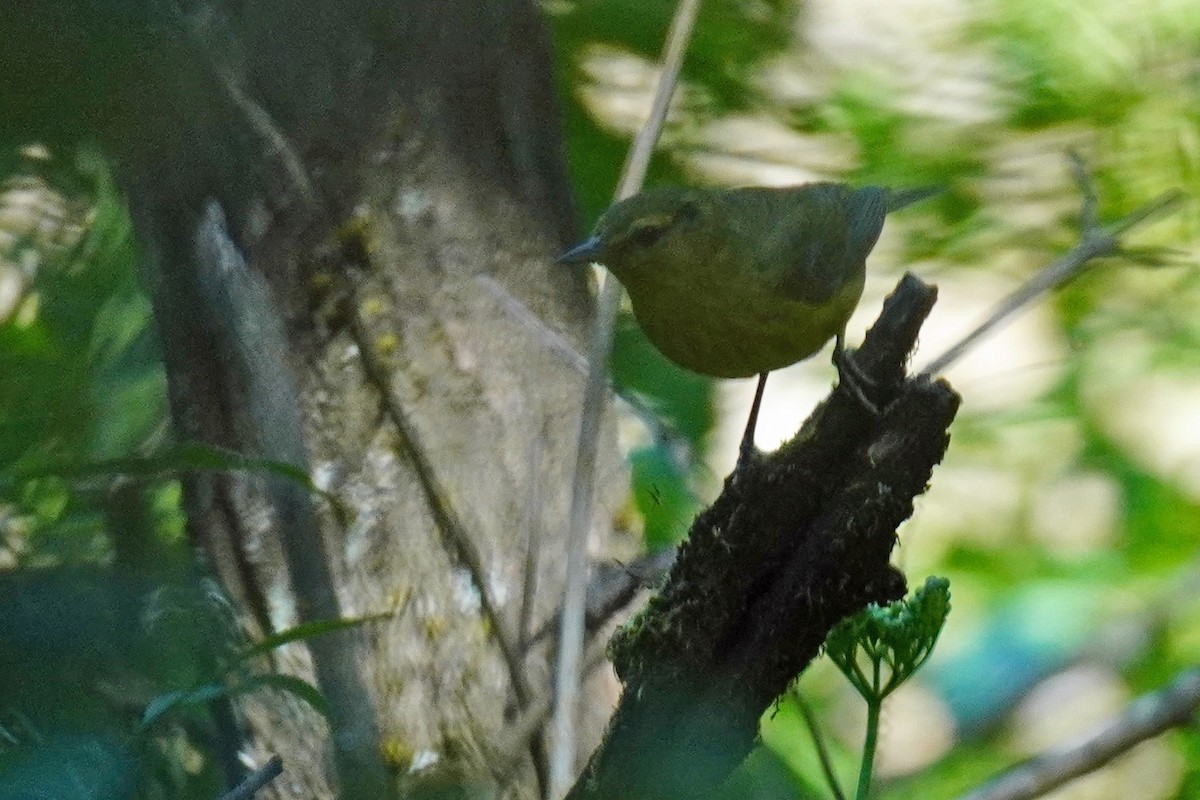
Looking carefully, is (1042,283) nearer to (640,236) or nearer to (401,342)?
(640,236)

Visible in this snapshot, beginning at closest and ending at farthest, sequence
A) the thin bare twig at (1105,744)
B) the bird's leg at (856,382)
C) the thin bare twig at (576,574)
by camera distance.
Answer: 1. the thin bare twig at (1105,744)
2. the bird's leg at (856,382)
3. the thin bare twig at (576,574)

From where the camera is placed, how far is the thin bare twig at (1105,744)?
1576 millimetres

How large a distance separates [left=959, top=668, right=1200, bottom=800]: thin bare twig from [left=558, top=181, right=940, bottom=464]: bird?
0.81 m

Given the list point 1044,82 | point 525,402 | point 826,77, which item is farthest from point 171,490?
point 1044,82

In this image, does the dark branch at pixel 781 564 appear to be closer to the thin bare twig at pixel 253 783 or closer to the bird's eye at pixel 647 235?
the thin bare twig at pixel 253 783

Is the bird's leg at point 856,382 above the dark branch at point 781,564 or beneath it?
above

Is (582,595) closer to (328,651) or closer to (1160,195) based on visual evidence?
(328,651)

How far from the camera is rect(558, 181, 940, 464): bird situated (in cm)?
240

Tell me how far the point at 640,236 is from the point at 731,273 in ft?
0.59

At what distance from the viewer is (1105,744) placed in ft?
5.28

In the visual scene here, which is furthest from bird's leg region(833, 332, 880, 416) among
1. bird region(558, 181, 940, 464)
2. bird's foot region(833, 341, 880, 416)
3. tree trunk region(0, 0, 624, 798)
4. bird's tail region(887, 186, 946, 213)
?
bird's tail region(887, 186, 946, 213)

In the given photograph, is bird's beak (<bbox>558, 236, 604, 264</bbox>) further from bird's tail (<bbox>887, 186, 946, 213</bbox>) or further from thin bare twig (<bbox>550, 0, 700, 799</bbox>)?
bird's tail (<bbox>887, 186, 946, 213</bbox>)

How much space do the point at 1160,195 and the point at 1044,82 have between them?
1.18 feet

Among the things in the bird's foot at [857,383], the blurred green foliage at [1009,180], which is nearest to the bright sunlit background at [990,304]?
the blurred green foliage at [1009,180]
